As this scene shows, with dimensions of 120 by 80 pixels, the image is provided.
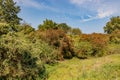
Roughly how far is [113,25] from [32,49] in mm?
45856

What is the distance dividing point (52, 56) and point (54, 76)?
474 cm

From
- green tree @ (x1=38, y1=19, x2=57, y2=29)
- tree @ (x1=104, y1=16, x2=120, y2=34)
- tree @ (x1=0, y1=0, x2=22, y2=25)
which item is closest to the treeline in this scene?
tree @ (x1=0, y1=0, x2=22, y2=25)

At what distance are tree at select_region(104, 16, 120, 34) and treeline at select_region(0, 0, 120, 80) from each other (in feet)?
72.8

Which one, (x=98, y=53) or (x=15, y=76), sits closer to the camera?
(x=15, y=76)

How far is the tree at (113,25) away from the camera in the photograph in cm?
6240

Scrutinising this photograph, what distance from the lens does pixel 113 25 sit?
63125 mm

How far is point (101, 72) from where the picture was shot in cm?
2003

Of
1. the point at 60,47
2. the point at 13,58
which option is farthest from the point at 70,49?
the point at 13,58

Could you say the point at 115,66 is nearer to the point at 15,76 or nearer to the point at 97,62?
the point at 97,62

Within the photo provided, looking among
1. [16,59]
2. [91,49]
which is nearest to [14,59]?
[16,59]

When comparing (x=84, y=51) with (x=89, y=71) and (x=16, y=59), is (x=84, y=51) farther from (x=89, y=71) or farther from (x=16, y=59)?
(x=16, y=59)

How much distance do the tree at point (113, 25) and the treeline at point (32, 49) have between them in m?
22.2

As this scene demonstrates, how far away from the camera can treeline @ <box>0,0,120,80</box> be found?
60.5ft

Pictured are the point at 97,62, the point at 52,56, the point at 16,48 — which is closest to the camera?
the point at 16,48
